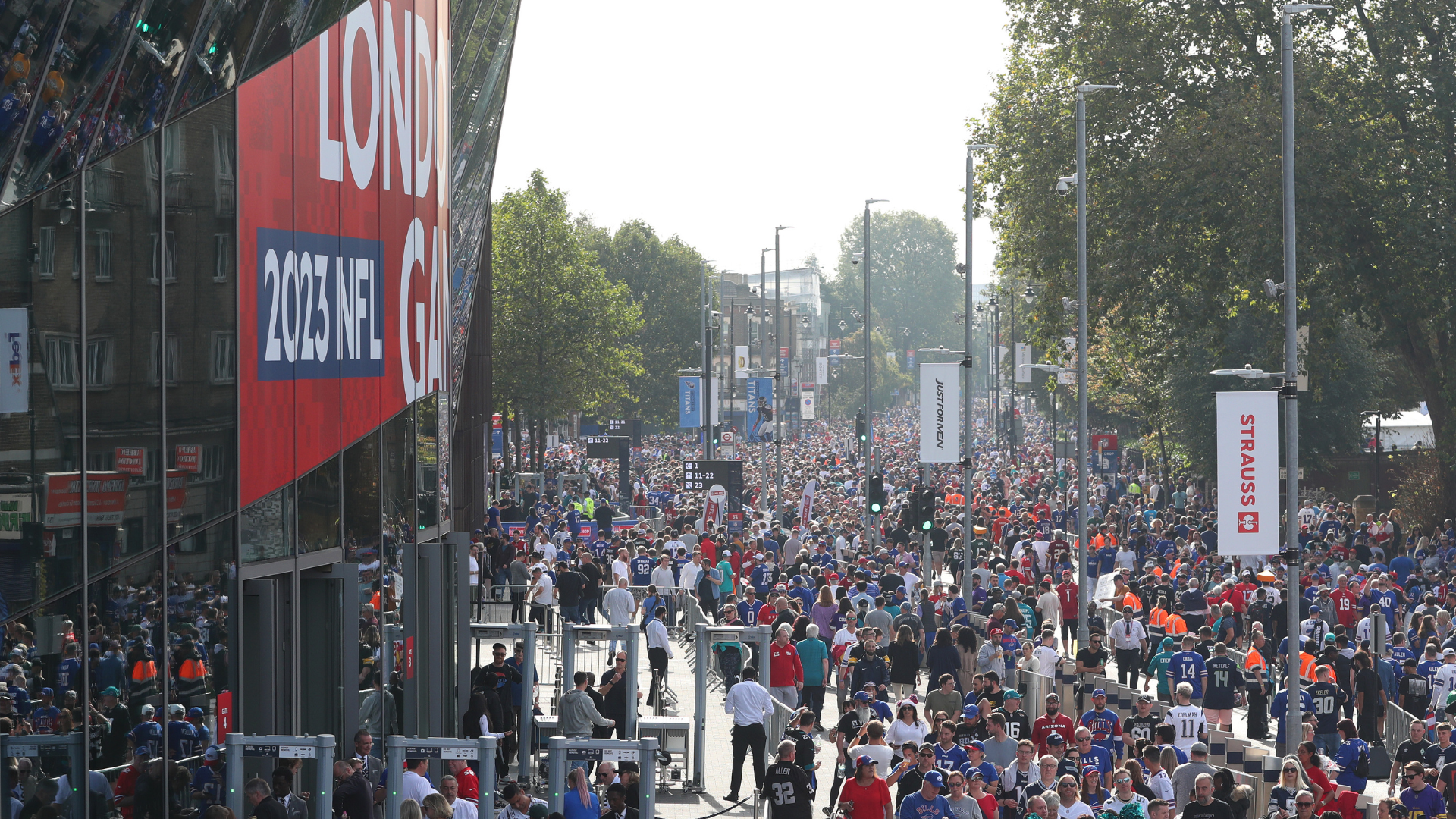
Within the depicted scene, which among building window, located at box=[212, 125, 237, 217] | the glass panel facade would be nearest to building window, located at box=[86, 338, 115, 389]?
the glass panel facade

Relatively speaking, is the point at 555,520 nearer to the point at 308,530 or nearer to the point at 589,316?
the point at 589,316

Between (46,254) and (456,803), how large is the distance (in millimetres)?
4706

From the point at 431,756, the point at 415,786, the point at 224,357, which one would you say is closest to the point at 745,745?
the point at 415,786

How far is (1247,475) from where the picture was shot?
698 inches

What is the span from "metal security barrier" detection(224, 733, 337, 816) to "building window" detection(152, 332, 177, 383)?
2372mm

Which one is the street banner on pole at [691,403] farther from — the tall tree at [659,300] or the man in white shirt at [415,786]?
the man in white shirt at [415,786]

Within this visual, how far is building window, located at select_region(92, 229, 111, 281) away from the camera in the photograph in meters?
9.32

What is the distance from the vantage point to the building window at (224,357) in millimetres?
11148

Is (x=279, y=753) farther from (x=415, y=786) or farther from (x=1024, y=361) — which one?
(x=1024, y=361)

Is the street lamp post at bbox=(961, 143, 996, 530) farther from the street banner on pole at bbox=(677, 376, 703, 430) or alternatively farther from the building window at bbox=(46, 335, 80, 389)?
the street banner on pole at bbox=(677, 376, 703, 430)

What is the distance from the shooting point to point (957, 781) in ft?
39.3

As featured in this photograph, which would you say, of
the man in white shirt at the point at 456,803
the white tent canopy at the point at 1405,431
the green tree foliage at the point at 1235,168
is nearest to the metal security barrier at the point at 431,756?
the man in white shirt at the point at 456,803

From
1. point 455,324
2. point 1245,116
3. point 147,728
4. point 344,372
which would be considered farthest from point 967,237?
point 147,728

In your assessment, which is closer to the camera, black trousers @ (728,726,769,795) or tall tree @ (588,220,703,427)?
black trousers @ (728,726,769,795)
